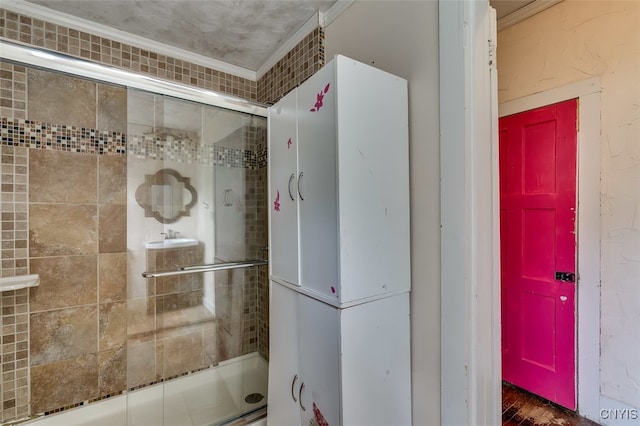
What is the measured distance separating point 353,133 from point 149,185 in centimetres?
132

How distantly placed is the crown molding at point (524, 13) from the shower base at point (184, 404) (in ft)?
9.47

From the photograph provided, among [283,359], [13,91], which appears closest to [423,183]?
[283,359]

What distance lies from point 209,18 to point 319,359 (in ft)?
5.90

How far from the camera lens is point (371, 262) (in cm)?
97

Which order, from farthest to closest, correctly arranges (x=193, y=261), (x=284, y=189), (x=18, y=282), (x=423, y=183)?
(x=193, y=261)
(x=18, y=282)
(x=284, y=189)
(x=423, y=183)

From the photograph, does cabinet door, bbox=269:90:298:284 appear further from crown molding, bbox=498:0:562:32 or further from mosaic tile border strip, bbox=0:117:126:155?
crown molding, bbox=498:0:562:32

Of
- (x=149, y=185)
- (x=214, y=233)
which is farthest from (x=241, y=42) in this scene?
(x=214, y=233)

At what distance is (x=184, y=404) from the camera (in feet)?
5.40

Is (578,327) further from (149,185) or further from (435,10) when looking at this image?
(149,185)

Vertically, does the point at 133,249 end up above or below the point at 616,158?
below

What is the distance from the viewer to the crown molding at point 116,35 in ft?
4.70

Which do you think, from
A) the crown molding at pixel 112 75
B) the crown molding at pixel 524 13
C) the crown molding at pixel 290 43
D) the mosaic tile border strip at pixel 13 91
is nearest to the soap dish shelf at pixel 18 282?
the mosaic tile border strip at pixel 13 91

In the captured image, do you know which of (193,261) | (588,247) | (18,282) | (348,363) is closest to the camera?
(348,363)

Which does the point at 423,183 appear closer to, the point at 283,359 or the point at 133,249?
the point at 283,359
